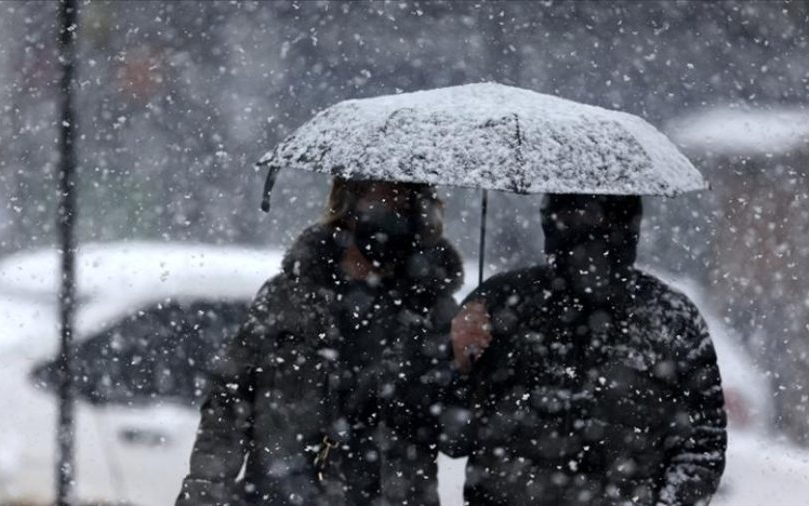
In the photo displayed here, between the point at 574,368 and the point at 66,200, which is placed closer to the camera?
the point at 574,368

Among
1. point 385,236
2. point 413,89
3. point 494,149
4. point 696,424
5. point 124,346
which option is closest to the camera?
point 494,149

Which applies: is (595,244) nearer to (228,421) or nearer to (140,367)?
(228,421)

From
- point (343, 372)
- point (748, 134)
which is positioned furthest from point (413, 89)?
point (343, 372)

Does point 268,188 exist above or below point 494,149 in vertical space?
below

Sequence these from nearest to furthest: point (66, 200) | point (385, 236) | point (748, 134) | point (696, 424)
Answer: point (696, 424) → point (385, 236) → point (66, 200) → point (748, 134)

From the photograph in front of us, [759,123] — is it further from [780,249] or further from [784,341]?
[784,341]

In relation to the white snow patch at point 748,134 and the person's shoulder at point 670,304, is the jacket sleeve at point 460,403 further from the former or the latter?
the white snow patch at point 748,134

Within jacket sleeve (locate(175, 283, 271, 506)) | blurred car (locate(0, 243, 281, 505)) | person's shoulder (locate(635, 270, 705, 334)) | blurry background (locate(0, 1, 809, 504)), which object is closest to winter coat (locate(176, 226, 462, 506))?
jacket sleeve (locate(175, 283, 271, 506))

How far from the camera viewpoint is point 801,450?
8227 mm

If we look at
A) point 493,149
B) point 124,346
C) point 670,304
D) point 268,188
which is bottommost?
point 124,346

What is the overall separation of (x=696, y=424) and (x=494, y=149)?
0.90 m

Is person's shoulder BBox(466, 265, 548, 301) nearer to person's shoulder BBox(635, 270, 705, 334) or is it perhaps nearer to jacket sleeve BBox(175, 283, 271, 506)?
person's shoulder BBox(635, 270, 705, 334)

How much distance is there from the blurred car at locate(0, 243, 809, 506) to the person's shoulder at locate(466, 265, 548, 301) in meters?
3.35

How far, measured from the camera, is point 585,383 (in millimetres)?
3375
